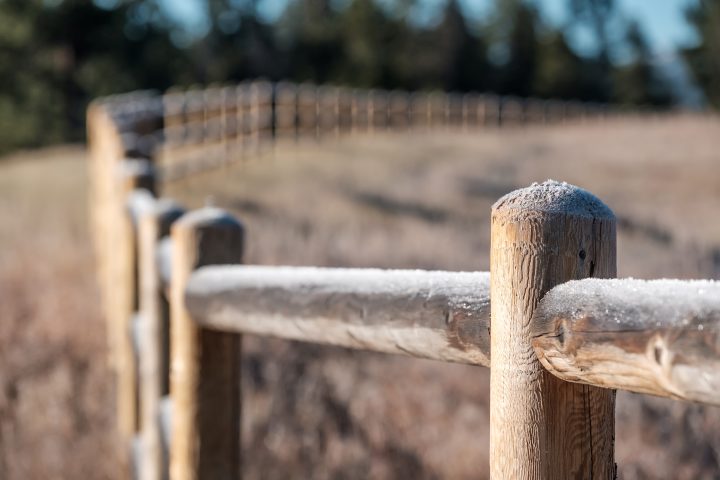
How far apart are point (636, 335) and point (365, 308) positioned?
1.92 feet

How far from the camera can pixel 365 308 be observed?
147 cm

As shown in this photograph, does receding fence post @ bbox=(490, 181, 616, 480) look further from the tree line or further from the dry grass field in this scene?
the tree line

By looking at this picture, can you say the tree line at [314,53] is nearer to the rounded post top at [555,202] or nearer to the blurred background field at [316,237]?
the blurred background field at [316,237]

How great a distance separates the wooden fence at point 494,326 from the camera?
0.98 meters

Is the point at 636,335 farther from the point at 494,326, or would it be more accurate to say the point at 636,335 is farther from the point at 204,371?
the point at 204,371

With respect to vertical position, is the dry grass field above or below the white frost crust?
below

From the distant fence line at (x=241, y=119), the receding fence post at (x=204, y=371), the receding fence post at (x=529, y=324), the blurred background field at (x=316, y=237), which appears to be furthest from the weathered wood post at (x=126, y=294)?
the distant fence line at (x=241, y=119)

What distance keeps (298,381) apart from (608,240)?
3.40 m

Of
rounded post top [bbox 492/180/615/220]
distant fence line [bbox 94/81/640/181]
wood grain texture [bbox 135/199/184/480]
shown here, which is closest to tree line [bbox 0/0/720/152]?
distant fence line [bbox 94/81/640/181]

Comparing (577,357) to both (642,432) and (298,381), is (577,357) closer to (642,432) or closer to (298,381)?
(642,432)

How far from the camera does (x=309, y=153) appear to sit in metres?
13.9

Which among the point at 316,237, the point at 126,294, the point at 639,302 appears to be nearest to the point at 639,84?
the point at 316,237

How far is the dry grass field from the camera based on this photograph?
3.51 m

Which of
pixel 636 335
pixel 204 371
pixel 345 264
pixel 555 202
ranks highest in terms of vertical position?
pixel 555 202
